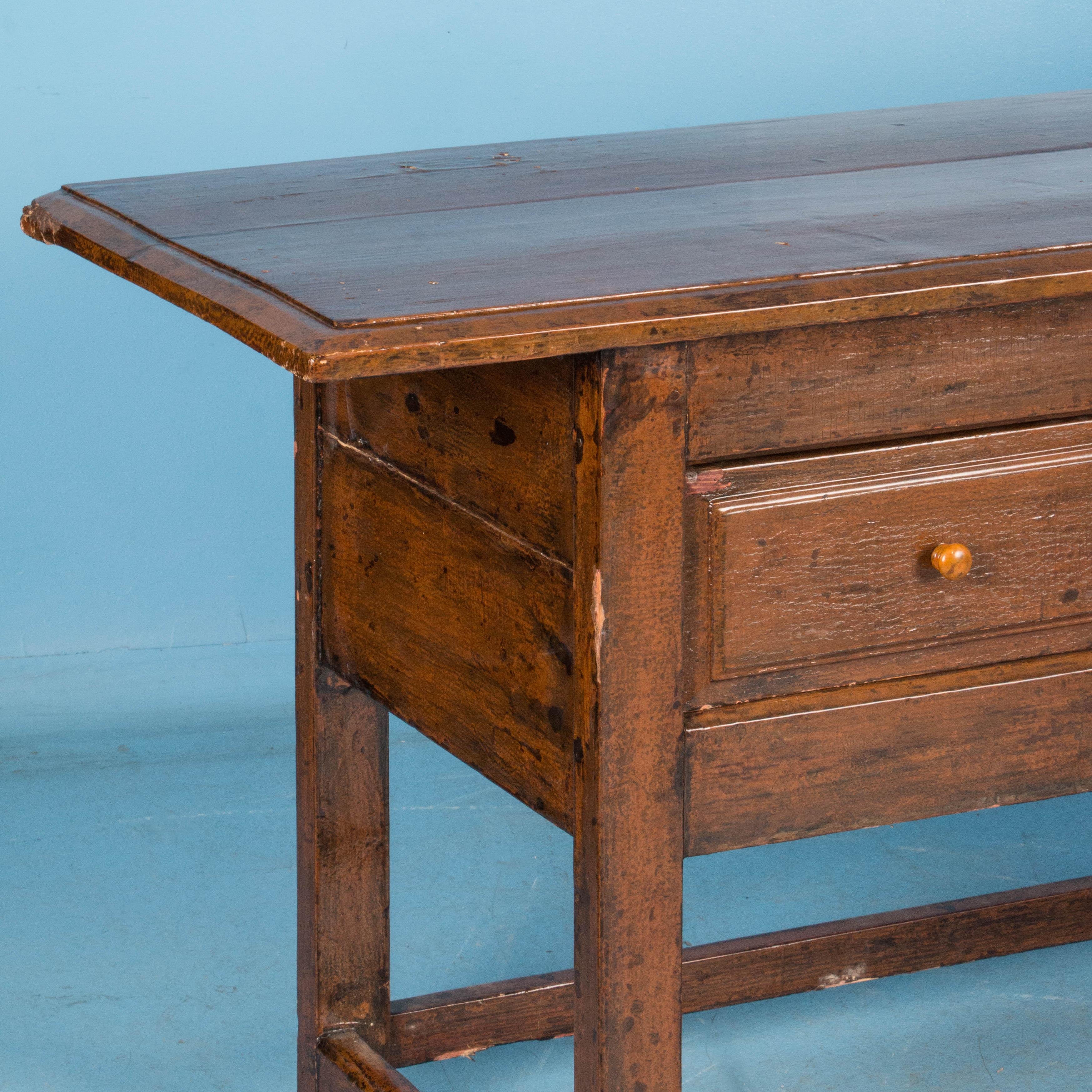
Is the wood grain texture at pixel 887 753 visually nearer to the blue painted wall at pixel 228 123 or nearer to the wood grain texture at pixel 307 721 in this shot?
the wood grain texture at pixel 307 721

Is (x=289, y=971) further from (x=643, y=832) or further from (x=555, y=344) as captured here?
(x=555, y=344)

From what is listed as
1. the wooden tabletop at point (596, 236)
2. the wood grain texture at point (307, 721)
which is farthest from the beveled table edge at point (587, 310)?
the wood grain texture at point (307, 721)

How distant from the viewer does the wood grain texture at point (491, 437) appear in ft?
4.94

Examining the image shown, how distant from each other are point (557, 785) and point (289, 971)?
1.05 m

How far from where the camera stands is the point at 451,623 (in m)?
1.70

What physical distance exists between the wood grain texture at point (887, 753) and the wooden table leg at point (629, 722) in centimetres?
4

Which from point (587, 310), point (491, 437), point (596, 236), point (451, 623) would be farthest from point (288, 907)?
point (587, 310)

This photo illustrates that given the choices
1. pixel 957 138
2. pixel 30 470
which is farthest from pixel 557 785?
pixel 30 470

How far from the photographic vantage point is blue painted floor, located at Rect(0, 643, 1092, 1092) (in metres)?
2.34

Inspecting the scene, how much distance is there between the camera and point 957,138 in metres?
2.06

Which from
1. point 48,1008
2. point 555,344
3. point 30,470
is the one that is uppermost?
point 555,344

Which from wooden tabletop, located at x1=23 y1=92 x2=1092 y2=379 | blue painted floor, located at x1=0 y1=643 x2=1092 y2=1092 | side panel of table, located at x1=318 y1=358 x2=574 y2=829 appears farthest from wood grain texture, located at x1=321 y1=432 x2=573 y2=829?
blue painted floor, located at x1=0 y1=643 x2=1092 y2=1092

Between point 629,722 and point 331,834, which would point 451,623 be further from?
point 331,834

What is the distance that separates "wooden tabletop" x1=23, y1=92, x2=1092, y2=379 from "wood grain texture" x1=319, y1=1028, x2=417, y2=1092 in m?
0.85
